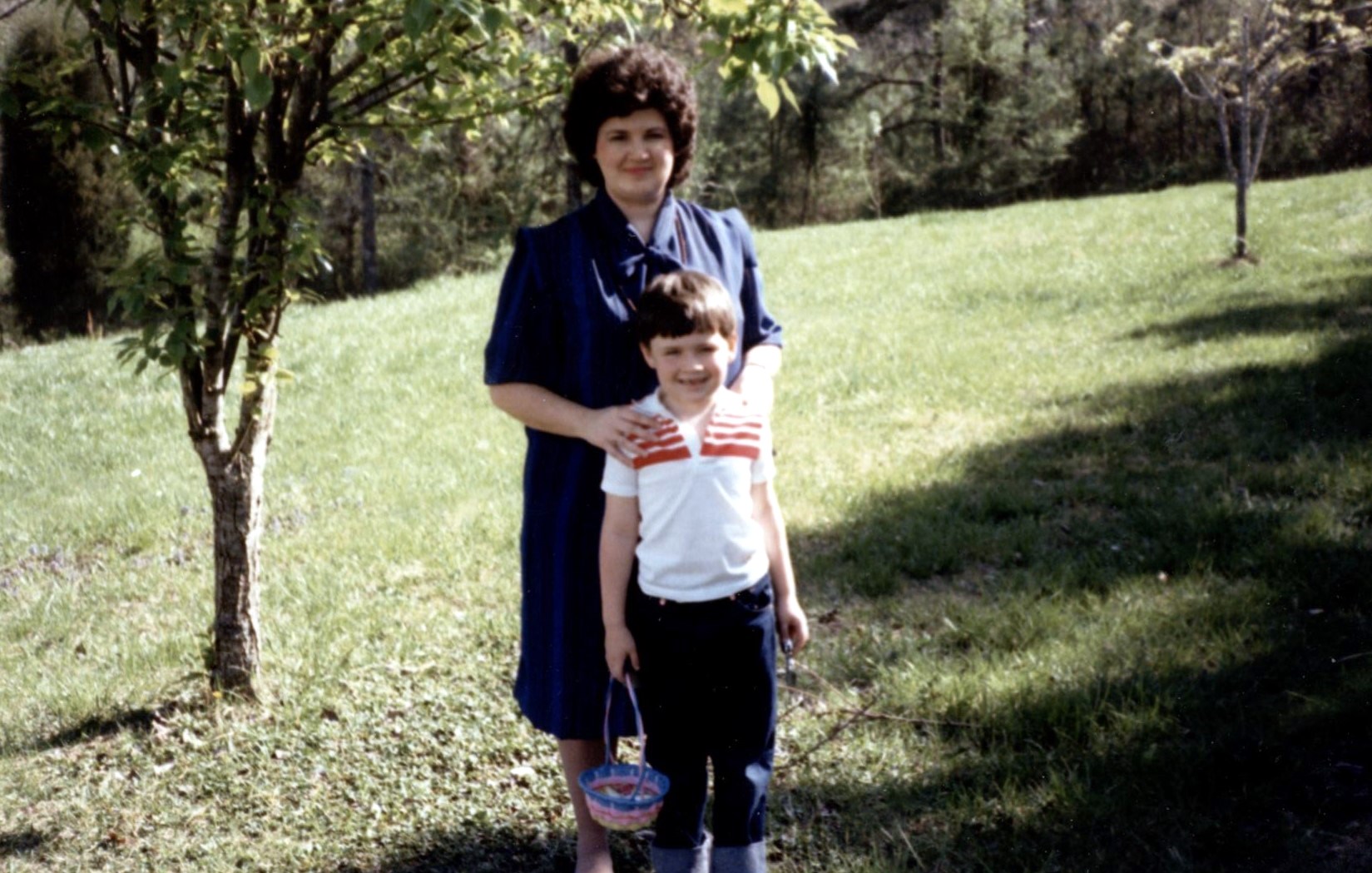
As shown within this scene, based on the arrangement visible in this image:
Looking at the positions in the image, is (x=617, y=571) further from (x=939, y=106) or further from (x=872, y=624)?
(x=939, y=106)

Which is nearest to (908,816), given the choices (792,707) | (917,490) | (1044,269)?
(792,707)

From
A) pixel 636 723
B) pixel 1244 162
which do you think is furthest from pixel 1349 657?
pixel 1244 162

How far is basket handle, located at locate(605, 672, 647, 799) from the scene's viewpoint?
2709mm

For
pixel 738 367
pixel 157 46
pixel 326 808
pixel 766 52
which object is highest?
pixel 157 46

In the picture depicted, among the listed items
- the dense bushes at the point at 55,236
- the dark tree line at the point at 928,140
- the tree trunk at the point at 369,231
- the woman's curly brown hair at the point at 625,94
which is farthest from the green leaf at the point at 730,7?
the tree trunk at the point at 369,231

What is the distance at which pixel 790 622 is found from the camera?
9.51 ft

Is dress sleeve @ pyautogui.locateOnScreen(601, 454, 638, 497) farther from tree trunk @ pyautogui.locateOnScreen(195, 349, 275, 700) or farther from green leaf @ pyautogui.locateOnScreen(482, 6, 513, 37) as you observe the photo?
tree trunk @ pyautogui.locateOnScreen(195, 349, 275, 700)

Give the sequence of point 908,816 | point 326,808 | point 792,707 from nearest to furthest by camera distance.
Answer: point 908,816, point 326,808, point 792,707

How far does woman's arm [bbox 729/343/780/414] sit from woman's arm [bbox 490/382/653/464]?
0.29 meters

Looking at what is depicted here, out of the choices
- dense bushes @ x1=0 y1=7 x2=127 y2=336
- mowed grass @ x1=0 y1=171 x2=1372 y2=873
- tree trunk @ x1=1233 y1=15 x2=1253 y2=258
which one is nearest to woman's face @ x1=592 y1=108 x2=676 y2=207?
mowed grass @ x1=0 y1=171 x2=1372 y2=873

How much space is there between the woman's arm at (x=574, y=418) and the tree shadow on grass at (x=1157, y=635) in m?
1.52

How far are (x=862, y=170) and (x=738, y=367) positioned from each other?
29.8m

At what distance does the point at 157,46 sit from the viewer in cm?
401

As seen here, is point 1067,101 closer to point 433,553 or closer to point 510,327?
point 433,553
